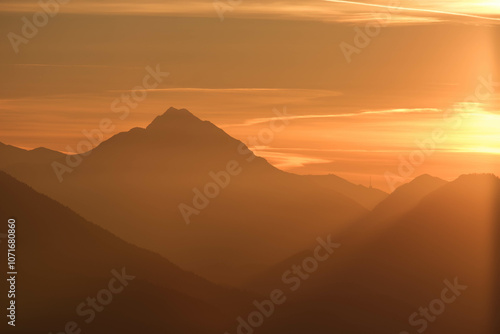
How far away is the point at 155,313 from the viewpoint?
189875 mm

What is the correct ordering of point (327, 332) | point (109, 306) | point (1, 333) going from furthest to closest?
point (327, 332)
point (109, 306)
point (1, 333)

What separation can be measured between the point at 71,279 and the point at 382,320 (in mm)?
79647

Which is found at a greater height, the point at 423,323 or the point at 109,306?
the point at 423,323

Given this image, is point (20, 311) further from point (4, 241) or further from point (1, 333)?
point (4, 241)

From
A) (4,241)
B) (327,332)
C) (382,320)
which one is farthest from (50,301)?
(382,320)

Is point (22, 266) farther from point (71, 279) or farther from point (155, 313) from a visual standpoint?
point (155, 313)

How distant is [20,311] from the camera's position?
170625 mm

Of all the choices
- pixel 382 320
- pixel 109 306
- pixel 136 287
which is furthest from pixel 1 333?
pixel 382 320

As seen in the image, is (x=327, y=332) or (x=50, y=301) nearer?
(x=50, y=301)

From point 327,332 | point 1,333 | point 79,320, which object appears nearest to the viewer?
point 1,333

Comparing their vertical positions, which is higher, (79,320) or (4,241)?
(4,241)

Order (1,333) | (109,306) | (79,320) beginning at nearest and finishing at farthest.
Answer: (1,333)
(79,320)
(109,306)

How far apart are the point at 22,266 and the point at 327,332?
257 ft

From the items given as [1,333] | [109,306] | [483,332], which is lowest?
[1,333]
